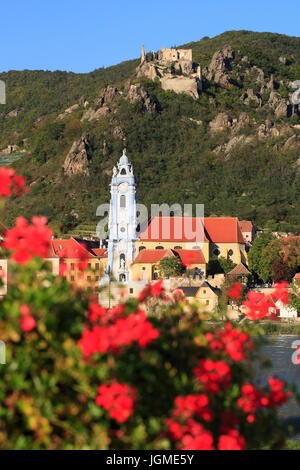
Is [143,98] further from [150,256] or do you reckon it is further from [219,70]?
[150,256]

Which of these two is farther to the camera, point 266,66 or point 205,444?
point 266,66

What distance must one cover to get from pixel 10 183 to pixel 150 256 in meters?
56.6

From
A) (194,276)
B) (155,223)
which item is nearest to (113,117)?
(155,223)

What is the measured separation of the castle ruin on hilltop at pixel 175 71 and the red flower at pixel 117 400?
377 ft

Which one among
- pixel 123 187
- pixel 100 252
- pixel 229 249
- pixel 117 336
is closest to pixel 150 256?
pixel 123 187

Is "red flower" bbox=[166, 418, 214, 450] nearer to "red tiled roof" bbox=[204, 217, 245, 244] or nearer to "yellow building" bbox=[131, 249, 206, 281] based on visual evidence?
"yellow building" bbox=[131, 249, 206, 281]

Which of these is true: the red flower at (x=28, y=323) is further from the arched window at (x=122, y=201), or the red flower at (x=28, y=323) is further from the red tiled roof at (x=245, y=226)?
the red tiled roof at (x=245, y=226)

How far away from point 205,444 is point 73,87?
6399 inches

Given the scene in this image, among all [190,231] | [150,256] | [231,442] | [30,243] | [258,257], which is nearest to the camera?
[30,243]

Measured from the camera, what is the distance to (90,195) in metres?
101

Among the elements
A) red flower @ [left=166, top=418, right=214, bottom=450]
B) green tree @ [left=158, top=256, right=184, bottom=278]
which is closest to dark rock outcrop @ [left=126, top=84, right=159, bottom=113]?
green tree @ [left=158, top=256, right=184, bottom=278]

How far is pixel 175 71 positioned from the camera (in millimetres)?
123125

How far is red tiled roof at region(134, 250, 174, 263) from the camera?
64.8 meters
